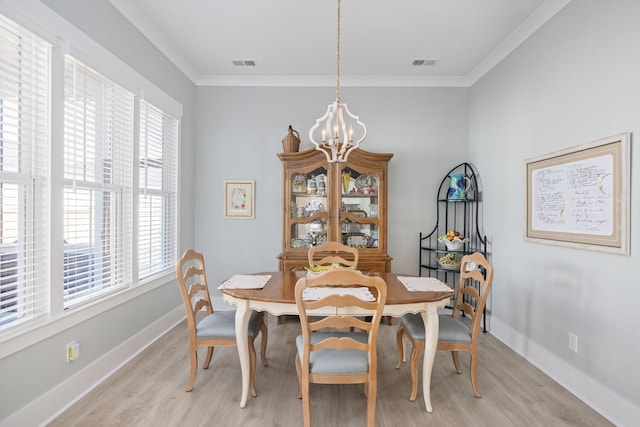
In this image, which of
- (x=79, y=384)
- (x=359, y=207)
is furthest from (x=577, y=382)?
(x=79, y=384)

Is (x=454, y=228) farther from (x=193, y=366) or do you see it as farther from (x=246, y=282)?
(x=193, y=366)

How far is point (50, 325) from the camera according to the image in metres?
2.04

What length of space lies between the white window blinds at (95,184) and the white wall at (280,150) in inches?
55.4

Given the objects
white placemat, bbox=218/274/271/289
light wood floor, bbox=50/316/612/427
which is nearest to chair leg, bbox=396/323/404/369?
light wood floor, bbox=50/316/612/427

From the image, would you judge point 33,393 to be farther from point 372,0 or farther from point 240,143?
point 372,0

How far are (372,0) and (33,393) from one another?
340cm

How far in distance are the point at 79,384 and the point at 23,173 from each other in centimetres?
140

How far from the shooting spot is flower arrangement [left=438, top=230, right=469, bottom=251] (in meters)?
3.80

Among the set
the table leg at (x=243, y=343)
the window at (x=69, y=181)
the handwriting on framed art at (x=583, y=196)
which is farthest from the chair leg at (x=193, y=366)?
the handwriting on framed art at (x=583, y=196)

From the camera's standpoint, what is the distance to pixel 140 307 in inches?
120

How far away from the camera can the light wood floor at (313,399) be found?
207 centimetres

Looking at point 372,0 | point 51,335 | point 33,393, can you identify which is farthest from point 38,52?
point 372,0

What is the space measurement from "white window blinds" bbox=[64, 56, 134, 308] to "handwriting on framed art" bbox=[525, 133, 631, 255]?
3414 mm

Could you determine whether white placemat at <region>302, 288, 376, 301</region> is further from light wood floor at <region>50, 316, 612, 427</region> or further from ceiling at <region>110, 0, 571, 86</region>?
ceiling at <region>110, 0, 571, 86</region>
